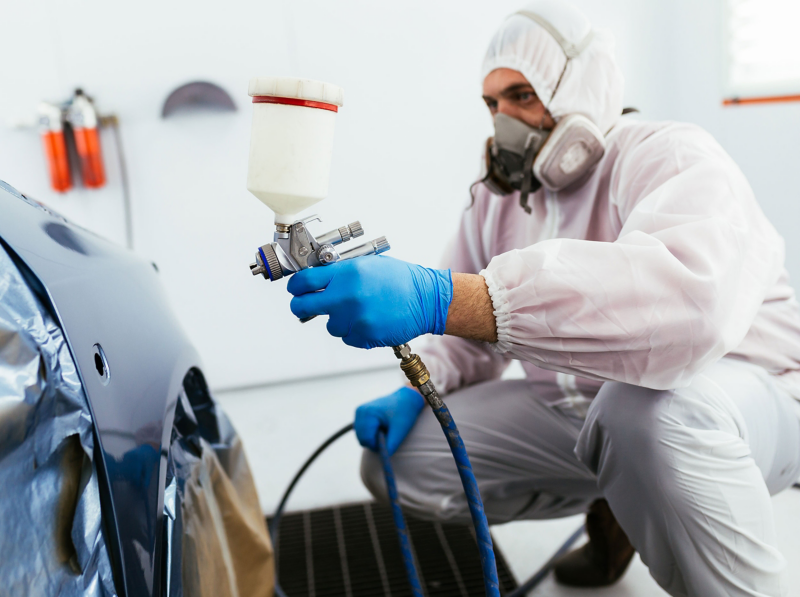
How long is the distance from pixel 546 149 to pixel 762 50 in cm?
156

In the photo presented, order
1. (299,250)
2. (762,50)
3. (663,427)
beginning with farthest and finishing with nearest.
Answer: (762,50) < (663,427) < (299,250)

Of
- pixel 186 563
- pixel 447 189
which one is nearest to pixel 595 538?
pixel 186 563

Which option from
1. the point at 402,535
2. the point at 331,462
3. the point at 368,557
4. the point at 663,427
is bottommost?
the point at 331,462

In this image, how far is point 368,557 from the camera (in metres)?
1.43

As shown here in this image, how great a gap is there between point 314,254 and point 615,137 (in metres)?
0.72

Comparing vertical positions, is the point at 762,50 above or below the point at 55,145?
above

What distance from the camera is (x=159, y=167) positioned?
2529 mm

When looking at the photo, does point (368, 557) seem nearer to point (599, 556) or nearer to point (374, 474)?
point (374, 474)

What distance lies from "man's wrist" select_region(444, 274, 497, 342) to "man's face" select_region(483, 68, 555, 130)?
505 millimetres

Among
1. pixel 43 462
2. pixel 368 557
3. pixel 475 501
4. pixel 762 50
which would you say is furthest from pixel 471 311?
pixel 762 50

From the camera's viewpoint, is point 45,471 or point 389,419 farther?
point 389,419

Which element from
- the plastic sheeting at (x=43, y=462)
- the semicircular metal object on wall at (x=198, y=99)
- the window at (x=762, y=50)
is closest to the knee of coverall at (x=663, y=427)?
the plastic sheeting at (x=43, y=462)

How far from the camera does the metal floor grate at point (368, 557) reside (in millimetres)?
1304

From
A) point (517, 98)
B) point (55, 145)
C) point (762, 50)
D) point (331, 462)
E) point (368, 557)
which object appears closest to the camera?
point (517, 98)
